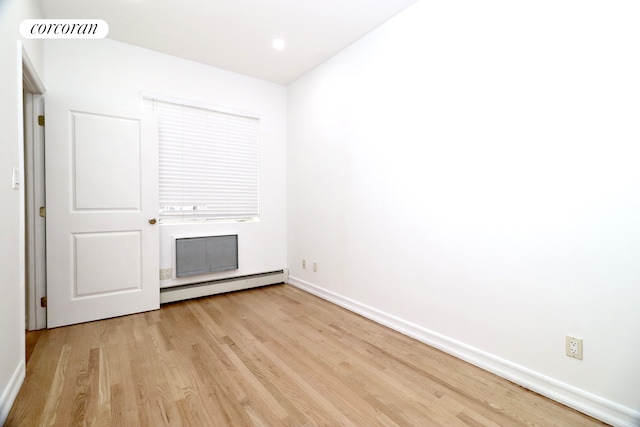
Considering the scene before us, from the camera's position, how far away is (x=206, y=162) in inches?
140

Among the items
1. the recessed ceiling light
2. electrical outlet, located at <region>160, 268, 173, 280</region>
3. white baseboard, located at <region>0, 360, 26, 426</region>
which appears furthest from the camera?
electrical outlet, located at <region>160, 268, 173, 280</region>

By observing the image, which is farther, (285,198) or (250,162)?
(285,198)

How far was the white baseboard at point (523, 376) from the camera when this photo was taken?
1.51 meters

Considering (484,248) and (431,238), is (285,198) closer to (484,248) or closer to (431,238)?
(431,238)

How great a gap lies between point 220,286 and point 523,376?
306 cm

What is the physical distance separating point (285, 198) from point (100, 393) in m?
2.87

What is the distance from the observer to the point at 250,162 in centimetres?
389

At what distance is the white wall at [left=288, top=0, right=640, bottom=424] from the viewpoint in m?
1.52

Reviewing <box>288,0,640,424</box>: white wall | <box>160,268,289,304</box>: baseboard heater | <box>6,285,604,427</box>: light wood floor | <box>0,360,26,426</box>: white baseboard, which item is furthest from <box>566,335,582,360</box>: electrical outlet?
<box>160,268,289,304</box>: baseboard heater

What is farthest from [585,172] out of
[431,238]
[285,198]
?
[285,198]

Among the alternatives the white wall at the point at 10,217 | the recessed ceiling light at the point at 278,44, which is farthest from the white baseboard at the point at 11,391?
the recessed ceiling light at the point at 278,44

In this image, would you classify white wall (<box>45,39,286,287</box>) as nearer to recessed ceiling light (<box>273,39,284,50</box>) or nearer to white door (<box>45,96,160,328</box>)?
white door (<box>45,96,160,328</box>)

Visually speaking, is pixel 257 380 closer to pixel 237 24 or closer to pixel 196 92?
pixel 237 24

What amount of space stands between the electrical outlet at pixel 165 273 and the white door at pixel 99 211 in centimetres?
16
